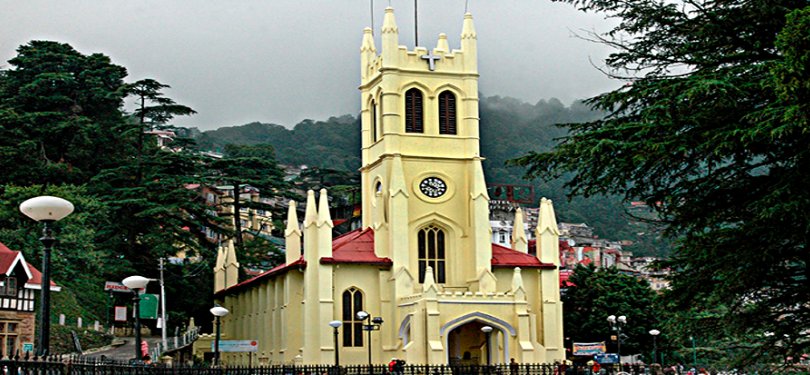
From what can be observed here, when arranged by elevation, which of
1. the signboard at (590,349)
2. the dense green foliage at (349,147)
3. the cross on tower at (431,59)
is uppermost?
the dense green foliage at (349,147)

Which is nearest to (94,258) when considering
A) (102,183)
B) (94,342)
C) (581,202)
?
(94,342)

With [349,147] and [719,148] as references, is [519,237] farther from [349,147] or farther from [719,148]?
[349,147]

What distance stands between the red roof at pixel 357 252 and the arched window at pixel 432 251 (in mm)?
2303

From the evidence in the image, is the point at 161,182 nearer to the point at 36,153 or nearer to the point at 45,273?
the point at 36,153

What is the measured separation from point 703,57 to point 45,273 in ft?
46.7

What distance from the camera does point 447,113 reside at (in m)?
55.8

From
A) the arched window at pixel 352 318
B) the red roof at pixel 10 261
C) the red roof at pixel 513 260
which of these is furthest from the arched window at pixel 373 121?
the red roof at pixel 10 261

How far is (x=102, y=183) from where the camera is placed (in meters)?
72.4

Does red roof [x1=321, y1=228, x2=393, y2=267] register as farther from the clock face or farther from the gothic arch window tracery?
the gothic arch window tracery

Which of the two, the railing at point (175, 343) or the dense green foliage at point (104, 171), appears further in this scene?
the dense green foliage at point (104, 171)

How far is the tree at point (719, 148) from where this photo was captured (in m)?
19.7

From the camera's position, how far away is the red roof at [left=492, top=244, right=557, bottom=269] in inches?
2125

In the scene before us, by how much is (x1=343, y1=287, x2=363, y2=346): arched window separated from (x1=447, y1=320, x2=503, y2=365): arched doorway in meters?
4.47

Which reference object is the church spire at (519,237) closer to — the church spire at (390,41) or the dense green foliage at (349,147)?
the church spire at (390,41)
